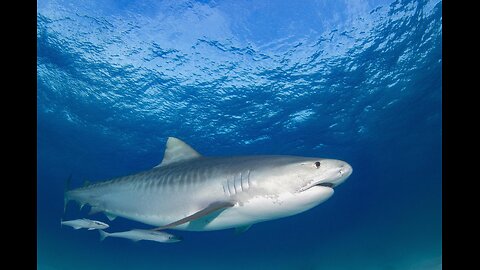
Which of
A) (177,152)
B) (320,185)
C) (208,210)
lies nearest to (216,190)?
(208,210)

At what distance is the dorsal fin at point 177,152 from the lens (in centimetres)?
595

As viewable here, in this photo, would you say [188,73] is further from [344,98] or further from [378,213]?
[378,213]

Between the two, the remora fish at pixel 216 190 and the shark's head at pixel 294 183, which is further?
the remora fish at pixel 216 190

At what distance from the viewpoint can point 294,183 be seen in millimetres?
3990

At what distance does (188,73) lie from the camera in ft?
55.6

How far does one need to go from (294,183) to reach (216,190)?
4.05 feet

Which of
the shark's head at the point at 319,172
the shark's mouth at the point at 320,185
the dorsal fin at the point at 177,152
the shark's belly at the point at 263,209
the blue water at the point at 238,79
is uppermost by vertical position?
the blue water at the point at 238,79

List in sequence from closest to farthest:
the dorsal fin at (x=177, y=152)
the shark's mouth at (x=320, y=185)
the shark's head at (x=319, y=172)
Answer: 1. the shark's head at (x=319, y=172)
2. the shark's mouth at (x=320, y=185)
3. the dorsal fin at (x=177, y=152)

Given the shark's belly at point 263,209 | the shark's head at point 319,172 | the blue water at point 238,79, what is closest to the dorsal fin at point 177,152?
the shark's belly at point 263,209

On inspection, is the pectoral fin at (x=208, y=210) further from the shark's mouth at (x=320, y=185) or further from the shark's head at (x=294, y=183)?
the shark's mouth at (x=320, y=185)

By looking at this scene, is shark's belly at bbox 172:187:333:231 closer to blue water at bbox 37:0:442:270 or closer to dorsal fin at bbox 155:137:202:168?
blue water at bbox 37:0:442:270

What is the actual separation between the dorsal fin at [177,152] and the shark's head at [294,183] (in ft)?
6.45

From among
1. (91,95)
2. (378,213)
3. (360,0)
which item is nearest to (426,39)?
(360,0)

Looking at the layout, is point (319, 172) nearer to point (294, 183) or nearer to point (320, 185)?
point (320, 185)
